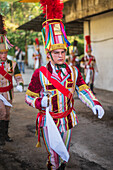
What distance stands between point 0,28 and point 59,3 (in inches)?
88.4

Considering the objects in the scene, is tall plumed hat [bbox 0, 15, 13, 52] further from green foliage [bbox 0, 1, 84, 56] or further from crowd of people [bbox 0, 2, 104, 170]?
green foliage [bbox 0, 1, 84, 56]

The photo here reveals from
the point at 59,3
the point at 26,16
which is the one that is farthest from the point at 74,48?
the point at 26,16

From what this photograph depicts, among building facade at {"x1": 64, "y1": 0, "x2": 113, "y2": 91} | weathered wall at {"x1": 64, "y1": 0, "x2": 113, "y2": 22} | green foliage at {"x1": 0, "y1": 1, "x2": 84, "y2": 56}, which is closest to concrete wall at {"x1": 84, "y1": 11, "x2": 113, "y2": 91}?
building facade at {"x1": 64, "y1": 0, "x2": 113, "y2": 91}

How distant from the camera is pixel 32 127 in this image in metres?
Result: 5.93

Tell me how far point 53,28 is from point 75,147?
2.48 m

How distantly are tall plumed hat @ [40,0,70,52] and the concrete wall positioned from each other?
783 centimetres

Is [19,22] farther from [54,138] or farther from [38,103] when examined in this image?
[54,138]

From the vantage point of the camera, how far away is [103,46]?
11242 millimetres

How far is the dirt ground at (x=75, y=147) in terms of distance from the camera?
13.0 ft

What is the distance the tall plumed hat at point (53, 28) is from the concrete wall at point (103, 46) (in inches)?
308

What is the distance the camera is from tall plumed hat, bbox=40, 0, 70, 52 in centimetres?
299

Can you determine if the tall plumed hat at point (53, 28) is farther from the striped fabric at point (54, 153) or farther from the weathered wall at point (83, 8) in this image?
the weathered wall at point (83, 8)

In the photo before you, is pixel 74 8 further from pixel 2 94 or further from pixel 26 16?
pixel 26 16

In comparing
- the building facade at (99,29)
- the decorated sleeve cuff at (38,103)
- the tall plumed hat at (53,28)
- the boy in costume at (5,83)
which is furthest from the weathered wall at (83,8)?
the decorated sleeve cuff at (38,103)
